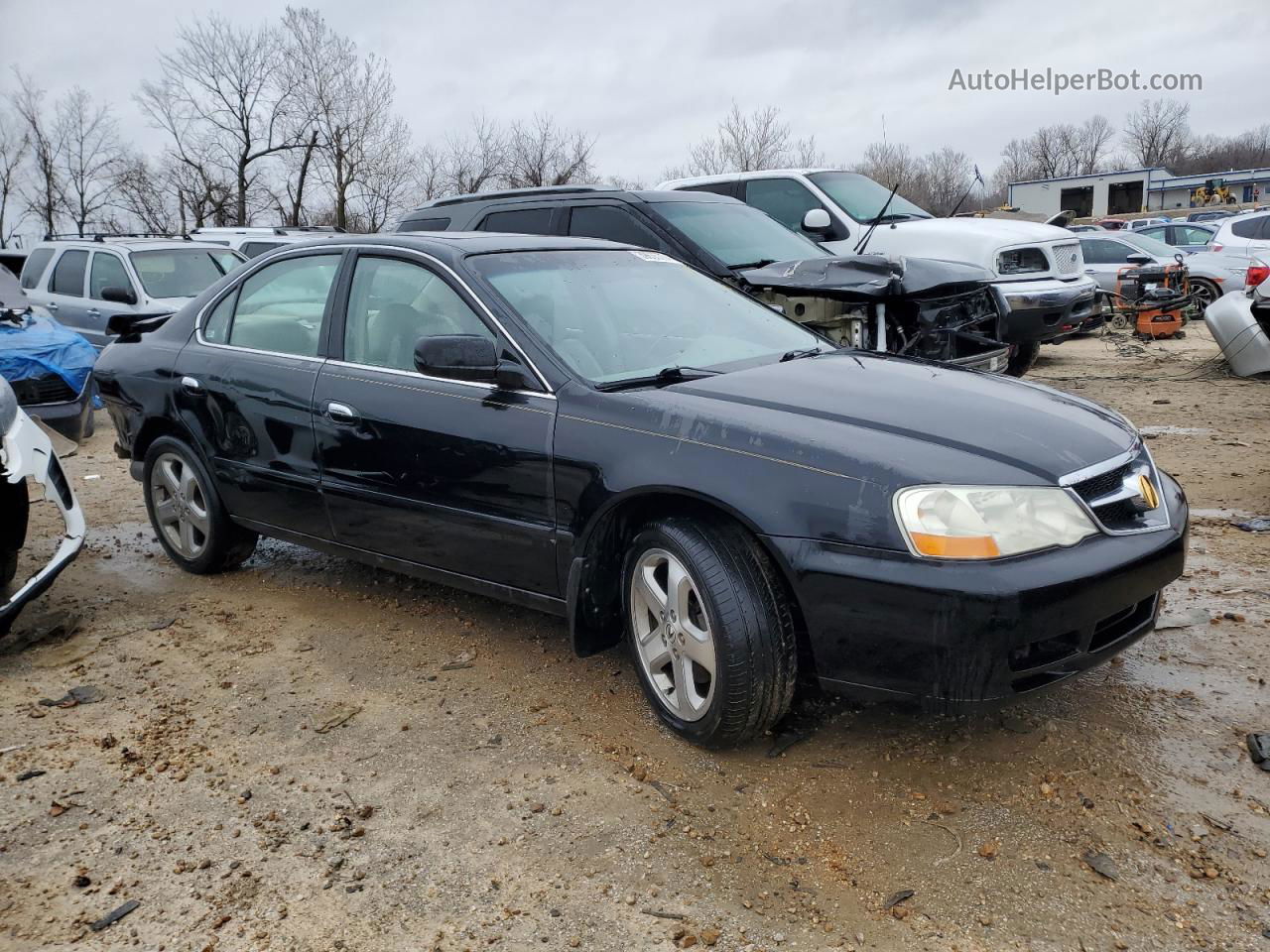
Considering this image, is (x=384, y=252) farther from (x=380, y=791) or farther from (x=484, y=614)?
(x=380, y=791)

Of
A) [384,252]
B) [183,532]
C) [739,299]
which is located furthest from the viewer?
[183,532]

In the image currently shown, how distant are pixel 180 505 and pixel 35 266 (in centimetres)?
946

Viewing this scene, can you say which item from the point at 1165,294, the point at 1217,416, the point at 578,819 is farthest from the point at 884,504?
the point at 1165,294

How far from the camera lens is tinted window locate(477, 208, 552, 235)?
7645 millimetres

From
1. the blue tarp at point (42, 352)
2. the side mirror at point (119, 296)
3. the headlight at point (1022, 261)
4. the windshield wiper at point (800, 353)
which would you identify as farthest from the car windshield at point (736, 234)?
the side mirror at point (119, 296)

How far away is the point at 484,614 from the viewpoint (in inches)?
172

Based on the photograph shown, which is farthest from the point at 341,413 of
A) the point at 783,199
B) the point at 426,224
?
the point at 783,199

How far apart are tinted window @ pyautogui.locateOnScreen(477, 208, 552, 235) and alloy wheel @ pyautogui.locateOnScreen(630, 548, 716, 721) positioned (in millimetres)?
4932

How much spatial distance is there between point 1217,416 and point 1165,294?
702 centimetres

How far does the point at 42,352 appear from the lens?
894 cm

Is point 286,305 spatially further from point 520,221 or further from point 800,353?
point 520,221

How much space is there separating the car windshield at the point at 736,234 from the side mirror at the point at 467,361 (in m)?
3.87

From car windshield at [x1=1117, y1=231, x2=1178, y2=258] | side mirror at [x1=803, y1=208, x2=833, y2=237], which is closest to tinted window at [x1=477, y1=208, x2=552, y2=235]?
side mirror at [x1=803, y1=208, x2=833, y2=237]

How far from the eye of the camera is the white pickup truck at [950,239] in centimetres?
870
